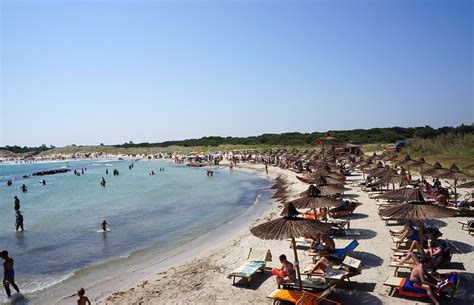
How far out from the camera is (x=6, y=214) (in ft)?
86.6

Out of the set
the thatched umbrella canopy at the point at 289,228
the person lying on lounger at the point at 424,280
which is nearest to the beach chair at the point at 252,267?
the thatched umbrella canopy at the point at 289,228

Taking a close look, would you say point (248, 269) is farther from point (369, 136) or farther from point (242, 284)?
point (369, 136)

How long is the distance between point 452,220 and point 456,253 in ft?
13.4

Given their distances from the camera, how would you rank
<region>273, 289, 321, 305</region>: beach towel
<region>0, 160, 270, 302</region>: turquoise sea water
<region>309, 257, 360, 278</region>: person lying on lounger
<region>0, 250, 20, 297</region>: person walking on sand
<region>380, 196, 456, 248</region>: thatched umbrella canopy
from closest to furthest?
<region>273, 289, 321, 305</region>: beach towel < <region>380, 196, 456, 248</region>: thatched umbrella canopy < <region>309, 257, 360, 278</region>: person lying on lounger < <region>0, 250, 20, 297</region>: person walking on sand < <region>0, 160, 270, 302</region>: turquoise sea water

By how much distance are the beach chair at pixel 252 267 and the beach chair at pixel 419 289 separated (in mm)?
3263

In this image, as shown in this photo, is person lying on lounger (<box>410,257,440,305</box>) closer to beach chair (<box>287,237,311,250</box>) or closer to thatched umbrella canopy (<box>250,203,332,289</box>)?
thatched umbrella canopy (<box>250,203,332,289</box>)

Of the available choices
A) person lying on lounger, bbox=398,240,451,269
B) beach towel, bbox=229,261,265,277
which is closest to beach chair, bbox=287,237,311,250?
beach towel, bbox=229,261,265,277

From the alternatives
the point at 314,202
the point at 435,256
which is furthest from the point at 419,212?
the point at 314,202

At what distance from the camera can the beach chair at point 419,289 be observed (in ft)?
22.9

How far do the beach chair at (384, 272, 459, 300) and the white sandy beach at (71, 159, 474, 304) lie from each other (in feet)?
0.72

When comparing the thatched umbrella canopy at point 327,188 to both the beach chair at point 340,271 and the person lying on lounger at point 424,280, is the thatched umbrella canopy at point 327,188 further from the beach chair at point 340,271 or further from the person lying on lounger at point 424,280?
the person lying on lounger at point 424,280

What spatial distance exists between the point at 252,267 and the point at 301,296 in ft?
7.94

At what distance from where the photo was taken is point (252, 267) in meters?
9.52

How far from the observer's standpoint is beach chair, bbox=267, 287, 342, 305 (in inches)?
281
